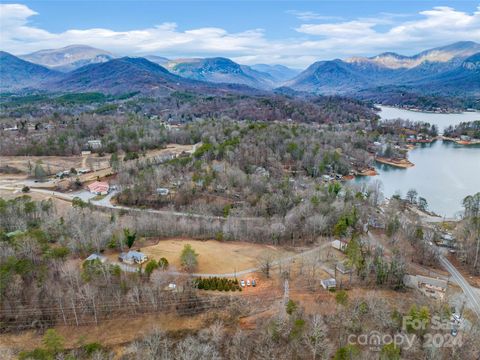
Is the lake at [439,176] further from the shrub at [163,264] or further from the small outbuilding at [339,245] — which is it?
the shrub at [163,264]

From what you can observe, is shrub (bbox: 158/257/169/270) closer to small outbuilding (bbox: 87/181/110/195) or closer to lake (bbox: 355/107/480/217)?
small outbuilding (bbox: 87/181/110/195)

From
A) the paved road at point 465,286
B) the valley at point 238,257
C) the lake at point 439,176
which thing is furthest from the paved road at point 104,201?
the lake at point 439,176

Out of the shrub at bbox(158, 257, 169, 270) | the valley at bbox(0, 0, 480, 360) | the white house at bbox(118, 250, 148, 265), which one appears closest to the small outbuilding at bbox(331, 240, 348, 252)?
the valley at bbox(0, 0, 480, 360)

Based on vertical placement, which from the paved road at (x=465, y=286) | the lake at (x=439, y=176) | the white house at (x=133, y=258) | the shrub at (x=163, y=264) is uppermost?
the shrub at (x=163, y=264)

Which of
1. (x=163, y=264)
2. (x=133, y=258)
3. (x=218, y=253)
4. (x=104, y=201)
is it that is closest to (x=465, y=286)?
(x=218, y=253)

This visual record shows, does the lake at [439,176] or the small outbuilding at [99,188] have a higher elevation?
the small outbuilding at [99,188]

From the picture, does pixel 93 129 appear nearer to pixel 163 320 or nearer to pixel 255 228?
pixel 255 228

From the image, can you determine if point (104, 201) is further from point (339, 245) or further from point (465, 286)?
point (465, 286)
